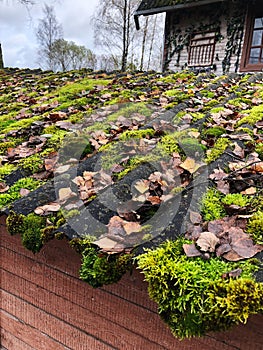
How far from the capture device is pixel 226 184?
158 cm

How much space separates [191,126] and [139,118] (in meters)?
0.56

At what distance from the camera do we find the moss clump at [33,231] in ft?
4.75

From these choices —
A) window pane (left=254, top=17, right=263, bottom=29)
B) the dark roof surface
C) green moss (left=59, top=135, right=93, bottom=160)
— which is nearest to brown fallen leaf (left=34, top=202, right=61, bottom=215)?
the dark roof surface

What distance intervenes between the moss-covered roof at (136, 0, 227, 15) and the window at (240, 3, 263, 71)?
5.17 feet

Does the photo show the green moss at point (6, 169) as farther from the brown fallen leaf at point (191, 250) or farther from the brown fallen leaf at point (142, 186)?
the brown fallen leaf at point (191, 250)

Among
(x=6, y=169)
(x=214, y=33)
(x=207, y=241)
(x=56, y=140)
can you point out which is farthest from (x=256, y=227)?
(x=214, y=33)

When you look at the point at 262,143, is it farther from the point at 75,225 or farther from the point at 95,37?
the point at 95,37

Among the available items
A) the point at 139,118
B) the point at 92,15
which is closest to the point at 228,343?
the point at 139,118

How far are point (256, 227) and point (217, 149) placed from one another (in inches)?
35.1

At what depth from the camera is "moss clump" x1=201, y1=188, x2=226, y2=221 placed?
4.39 feet

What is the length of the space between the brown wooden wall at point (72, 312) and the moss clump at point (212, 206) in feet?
1.57

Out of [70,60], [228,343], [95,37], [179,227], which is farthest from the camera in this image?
[70,60]

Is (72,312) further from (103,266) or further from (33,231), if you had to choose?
(103,266)

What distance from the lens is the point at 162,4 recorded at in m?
9.71
